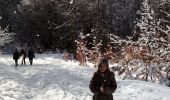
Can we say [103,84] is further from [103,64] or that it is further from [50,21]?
[50,21]

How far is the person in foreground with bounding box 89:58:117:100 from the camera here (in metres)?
8.94

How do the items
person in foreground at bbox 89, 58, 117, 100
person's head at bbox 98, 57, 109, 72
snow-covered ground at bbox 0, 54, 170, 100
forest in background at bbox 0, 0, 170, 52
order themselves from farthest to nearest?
forest in background at bbox 0, 0, 170, 52 < snow-covered ground at bbox 0, 54, 170, 100 < person in foreground at bbox 89, 58, 117, 100 < person's head at bbox 98, 57, 109, 72

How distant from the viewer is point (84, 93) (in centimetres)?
1638

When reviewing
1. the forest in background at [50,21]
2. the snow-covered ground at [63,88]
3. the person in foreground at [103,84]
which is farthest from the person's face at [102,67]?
the forest in background at [50,21]

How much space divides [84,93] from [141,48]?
18.9 feet

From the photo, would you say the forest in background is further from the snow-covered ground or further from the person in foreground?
the person in foreground

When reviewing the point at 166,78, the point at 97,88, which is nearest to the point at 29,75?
the point at 166,78

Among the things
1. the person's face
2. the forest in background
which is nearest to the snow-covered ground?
the person's face

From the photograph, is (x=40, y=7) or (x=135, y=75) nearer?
(x=135, y=75)

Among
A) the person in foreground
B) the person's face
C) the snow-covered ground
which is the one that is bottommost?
the snow-covered ground

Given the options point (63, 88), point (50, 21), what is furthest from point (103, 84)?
point (50, 21)

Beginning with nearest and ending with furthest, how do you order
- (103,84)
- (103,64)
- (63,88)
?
(103,64) → (103,84) → (63,88)

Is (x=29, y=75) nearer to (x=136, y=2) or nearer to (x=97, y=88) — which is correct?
(x=97, y=88)

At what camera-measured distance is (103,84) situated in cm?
900
